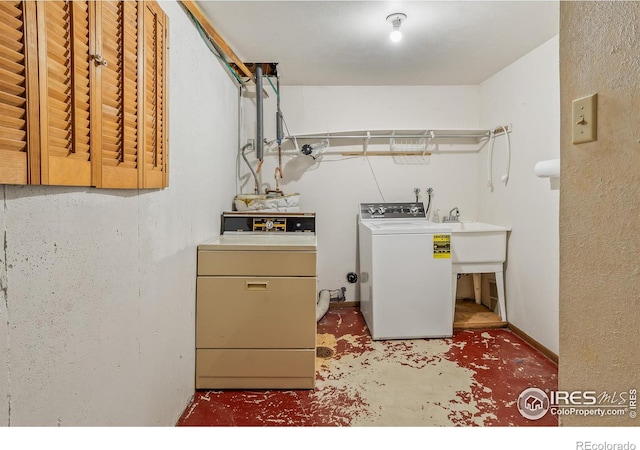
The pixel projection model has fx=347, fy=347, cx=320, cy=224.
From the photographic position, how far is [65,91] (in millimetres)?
887

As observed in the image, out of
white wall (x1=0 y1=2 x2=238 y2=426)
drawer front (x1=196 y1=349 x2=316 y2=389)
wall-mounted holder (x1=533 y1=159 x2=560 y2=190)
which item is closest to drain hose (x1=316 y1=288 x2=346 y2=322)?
drawer front (x1=196 y1=349 x2=316 y2=389)

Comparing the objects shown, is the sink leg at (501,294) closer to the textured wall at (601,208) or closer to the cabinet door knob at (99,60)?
the textured wall at (601,208)

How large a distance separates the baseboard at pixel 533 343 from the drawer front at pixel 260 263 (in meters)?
1.75

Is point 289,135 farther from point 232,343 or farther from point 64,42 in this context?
point 64,42

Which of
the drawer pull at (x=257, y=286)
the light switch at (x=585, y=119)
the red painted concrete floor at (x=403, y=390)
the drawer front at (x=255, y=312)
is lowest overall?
the red painted concrete floor at (x=403, y=390)

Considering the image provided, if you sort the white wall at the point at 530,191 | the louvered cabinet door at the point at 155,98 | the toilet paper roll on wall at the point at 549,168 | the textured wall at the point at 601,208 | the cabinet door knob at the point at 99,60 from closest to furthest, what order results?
the textured wall at the point at 601,208, the cabinet door knob at the point at 99,60, the louvered cabinet door at the point at 155,98, the toilet paper roll on wall at the point at 549,168, the white wall at the point at 530,191

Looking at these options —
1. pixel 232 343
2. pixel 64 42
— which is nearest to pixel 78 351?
pixel 64 42

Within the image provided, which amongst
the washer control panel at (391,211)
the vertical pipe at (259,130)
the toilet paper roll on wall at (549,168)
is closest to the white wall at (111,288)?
the vertical pipe at (259,130)

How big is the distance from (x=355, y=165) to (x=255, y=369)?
2.12m

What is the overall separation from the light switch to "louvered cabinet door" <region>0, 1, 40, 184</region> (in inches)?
48.7

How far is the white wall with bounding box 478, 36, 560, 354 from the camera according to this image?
92.1 inches

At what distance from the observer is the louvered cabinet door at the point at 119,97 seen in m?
1.04
